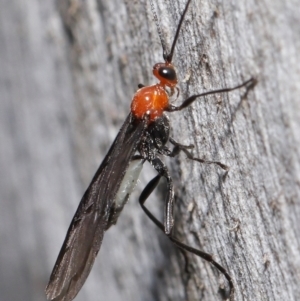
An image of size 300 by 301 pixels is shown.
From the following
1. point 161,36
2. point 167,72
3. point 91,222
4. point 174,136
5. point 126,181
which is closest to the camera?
point 161,36

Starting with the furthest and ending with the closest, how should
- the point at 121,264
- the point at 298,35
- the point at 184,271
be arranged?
the point at 121,264, the point at 184,271, the point at 298,35

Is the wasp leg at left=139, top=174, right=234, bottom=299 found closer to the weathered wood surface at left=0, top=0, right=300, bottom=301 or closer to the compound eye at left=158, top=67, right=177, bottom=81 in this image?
the weathered wood surface at left=0, top=0, right=300, bottom=301

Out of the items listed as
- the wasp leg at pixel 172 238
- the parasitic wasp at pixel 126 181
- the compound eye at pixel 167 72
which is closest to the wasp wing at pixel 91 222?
the parasitic wasp at pixel 126 181

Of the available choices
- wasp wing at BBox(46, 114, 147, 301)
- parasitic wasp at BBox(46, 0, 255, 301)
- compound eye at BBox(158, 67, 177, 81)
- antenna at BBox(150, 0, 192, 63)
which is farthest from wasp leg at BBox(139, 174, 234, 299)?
antenna at BBox(150, 0, 192, 63)

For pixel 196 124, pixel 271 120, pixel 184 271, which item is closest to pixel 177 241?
pixel 184 271

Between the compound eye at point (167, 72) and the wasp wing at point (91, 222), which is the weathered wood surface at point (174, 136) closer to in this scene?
the compound eye at point (167, 72)

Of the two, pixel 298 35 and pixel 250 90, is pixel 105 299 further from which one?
pixel 298 35

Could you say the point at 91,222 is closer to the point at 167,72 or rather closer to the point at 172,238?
the point at 172,238

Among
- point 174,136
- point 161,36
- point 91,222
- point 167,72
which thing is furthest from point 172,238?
point 161,36
